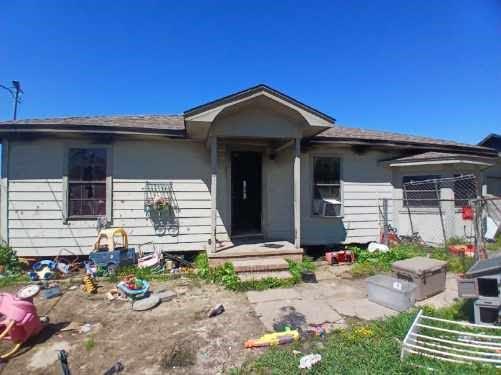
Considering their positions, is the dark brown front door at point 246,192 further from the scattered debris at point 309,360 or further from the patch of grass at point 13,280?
the scattered debris at point 309,360

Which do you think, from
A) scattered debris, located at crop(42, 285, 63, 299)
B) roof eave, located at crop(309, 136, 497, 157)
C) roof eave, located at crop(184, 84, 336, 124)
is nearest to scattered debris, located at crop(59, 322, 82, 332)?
scattered debris, located at crop(42, 285, 63, 299)

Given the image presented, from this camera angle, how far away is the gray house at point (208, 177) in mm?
5738

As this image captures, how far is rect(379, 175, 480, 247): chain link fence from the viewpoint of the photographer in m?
7.16

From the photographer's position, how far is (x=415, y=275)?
404 centimetres

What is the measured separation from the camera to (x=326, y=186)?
7.34 meters

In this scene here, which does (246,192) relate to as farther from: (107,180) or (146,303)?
(146,303)

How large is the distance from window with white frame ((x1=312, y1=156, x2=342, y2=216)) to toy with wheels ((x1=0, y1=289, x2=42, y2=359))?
609 centimetres

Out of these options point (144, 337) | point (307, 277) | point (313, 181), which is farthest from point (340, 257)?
point (144, 337)

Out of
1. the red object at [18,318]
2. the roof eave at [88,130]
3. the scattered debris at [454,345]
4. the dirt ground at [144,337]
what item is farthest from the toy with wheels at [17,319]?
the scattered debris at [454,345]

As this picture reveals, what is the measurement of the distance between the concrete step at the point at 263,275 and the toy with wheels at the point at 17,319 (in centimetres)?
303

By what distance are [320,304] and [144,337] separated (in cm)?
249

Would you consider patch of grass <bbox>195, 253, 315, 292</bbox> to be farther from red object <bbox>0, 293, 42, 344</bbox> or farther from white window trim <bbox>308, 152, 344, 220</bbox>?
red object <bbox>0, 293, 42, 344</bbox>

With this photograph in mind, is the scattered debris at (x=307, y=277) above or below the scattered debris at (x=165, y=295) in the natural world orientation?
above

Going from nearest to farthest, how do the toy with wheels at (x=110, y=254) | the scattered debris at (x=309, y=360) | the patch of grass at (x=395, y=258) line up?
1. the scattered debris at (x=309, y=360)
2. the toy with wheels at (x=110, y=254)
3. the patch of grass at (x=395, y=258)
